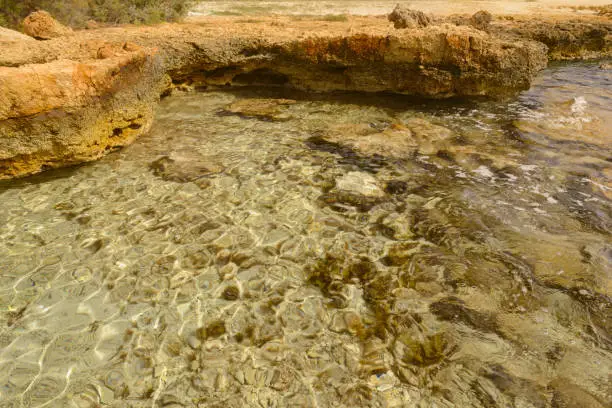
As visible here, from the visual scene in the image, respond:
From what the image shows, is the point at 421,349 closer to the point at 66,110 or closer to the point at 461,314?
the point at 461,314

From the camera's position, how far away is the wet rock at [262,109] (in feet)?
21.2

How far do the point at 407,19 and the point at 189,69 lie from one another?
4542mm

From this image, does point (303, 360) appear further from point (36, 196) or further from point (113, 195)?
point (36, 196)

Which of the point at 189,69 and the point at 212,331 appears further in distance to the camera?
the point at 189,69

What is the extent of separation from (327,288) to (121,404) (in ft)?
5.51

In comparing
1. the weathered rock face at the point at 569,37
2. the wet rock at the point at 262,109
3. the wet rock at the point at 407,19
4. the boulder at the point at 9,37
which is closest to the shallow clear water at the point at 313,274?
the wet rock at the point at 262,109

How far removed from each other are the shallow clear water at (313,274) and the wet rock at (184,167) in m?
0.03

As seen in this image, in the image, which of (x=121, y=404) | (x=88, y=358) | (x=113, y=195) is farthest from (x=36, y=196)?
(x=121, y=404)

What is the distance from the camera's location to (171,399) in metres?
2.29

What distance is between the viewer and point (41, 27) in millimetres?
6773

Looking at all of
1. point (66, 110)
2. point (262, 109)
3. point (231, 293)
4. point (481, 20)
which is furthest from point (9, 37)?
point (481, 20)

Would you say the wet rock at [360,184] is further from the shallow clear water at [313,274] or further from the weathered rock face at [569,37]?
the weathered rock face at [569,37]

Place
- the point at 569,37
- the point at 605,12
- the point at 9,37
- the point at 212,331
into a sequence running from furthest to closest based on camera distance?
the point at 605,12, the point at 569,37, the point at 9,37, the point at 212,331

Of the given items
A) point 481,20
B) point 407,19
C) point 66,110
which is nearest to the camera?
point 66,110
